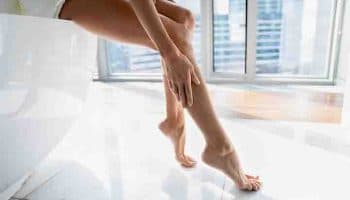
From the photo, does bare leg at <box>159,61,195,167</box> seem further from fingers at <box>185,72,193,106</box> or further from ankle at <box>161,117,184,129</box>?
fingers at <box>185,72,193,106</box>

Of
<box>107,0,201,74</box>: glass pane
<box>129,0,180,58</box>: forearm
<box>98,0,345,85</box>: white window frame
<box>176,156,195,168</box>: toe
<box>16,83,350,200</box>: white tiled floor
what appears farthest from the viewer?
<box>107,0,201,74</box>: glass pane

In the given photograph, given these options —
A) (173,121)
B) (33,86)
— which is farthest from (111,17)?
(173,121)

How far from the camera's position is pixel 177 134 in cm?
117

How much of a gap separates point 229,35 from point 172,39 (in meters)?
1.59

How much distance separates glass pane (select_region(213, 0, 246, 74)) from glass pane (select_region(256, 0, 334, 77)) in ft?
0.38

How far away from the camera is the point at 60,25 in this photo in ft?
3.18

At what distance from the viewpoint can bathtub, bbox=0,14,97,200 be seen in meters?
0.84

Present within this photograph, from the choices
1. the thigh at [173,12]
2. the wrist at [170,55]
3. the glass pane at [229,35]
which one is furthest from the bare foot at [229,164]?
the glass pane at [229,35]

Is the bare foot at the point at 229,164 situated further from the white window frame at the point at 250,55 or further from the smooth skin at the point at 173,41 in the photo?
the white window frame at the point at 250,55

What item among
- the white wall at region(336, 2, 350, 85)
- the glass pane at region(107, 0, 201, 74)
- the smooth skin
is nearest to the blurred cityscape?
the white wall at region(336, 2, 350, 85)

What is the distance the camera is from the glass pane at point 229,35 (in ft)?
7.86

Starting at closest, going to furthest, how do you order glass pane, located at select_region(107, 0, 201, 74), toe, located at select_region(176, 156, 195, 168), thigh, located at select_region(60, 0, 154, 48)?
thigh, located at select_region(60, 0, 154, 48) < toe, located at select_region(176, 156, 195, 168) < glass pane, located at select_region(107, 0, 201, 74)

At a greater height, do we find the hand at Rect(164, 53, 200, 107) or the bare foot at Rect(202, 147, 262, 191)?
the hand at Rect(164, 53, 200, 107)

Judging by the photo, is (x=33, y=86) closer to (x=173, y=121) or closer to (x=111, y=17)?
(x=111, y=17)
